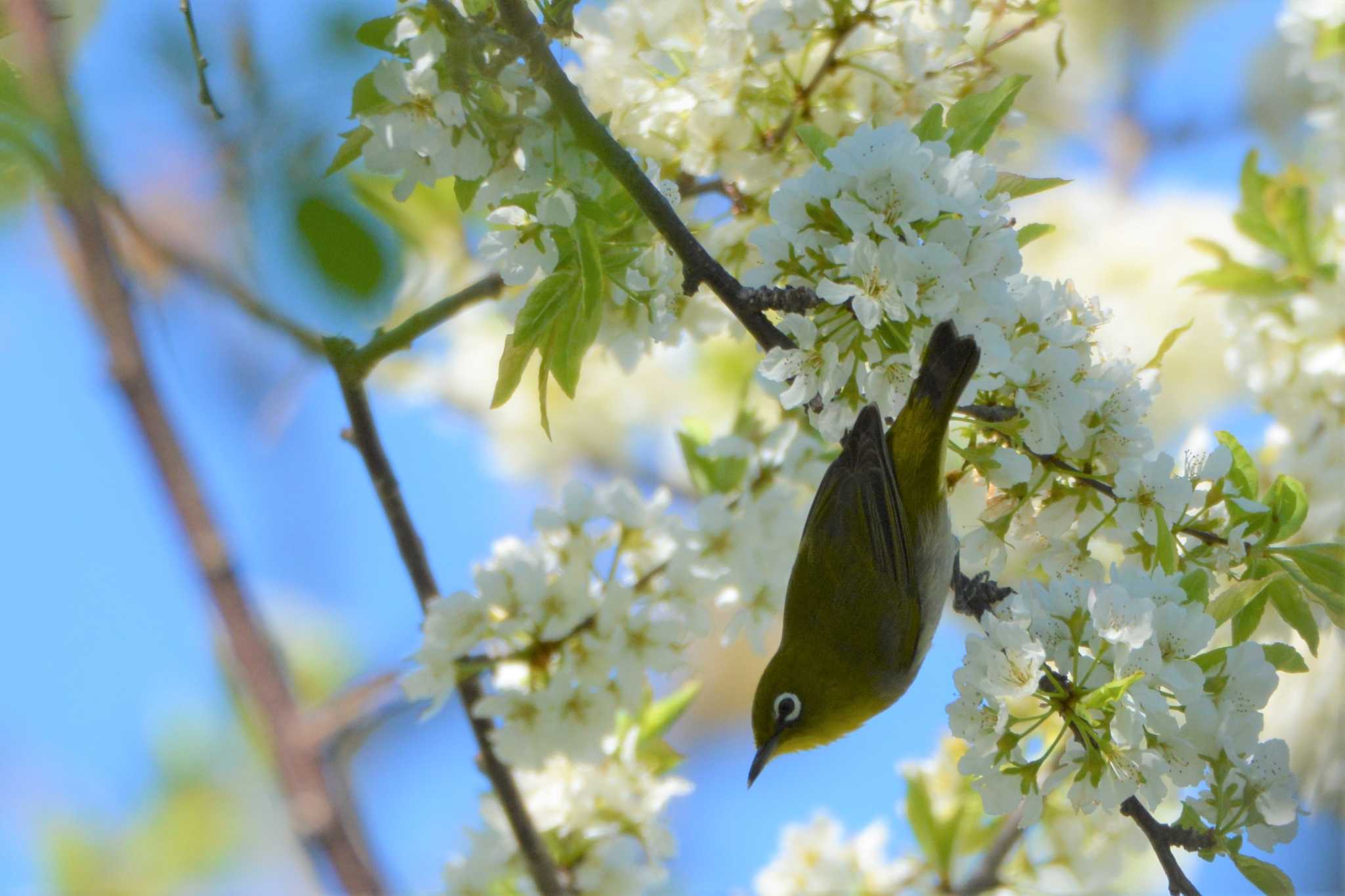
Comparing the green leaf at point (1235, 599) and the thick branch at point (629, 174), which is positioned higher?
the thick branch at point (629, 174)

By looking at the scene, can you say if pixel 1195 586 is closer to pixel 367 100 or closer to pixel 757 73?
pixel 757 73

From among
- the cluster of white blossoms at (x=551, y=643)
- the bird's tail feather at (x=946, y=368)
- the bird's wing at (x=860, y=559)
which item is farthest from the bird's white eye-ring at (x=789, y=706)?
the bird's tail feather at (x=946, y=368)

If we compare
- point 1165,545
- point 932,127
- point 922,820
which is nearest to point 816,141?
point 932,127

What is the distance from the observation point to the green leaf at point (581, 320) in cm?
155

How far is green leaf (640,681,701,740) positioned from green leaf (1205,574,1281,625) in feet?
3.90

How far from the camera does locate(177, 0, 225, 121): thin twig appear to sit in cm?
112

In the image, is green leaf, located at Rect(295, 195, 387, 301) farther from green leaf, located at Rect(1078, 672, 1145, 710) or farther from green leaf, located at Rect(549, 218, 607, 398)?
green leaf, located at Rect(1078, 672, 1145, 710)

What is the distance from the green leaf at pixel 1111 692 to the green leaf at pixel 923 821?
144 cm

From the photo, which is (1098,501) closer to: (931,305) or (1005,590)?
(1005,590)

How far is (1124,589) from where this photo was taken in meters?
1.46

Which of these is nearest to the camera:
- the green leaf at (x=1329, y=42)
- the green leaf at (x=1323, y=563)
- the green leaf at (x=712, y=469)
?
the green leaf at (x=1323, y=563)

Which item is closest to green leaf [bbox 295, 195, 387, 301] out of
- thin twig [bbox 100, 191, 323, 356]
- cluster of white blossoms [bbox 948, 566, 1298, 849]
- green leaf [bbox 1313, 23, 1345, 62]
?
thin twig [bbox 100, 191, 323, 356]

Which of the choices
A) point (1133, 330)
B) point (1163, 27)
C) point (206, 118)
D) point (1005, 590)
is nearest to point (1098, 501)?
point (1005, 590)

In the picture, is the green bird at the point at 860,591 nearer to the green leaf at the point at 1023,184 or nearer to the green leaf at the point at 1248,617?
the green leaf at the point at 1023,184
